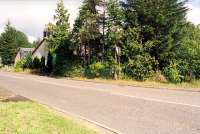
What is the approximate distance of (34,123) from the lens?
996 cm

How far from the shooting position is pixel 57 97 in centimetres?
1830

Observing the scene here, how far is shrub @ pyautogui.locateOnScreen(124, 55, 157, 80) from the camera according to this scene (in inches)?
1225

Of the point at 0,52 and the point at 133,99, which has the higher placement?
the point at 0,52

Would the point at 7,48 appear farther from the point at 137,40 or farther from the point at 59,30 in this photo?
the point at 137,40

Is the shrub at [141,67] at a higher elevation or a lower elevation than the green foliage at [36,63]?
lower

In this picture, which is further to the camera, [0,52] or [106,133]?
[0,52]

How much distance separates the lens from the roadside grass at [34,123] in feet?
29.4

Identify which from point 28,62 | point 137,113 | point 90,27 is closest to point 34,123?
point 137,113

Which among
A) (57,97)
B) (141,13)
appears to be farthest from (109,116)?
(141,13)

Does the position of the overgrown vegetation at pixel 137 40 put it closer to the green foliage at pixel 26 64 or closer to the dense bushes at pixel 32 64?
the dense bushes at pixel 32 64

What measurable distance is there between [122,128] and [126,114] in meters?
2.20

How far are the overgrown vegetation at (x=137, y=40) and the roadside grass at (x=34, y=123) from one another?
1897 cm

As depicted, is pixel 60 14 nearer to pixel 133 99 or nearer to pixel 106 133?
pixel 133 99

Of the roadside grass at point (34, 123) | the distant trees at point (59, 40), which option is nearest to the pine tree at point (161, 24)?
the distant trees at point (59, 40)
